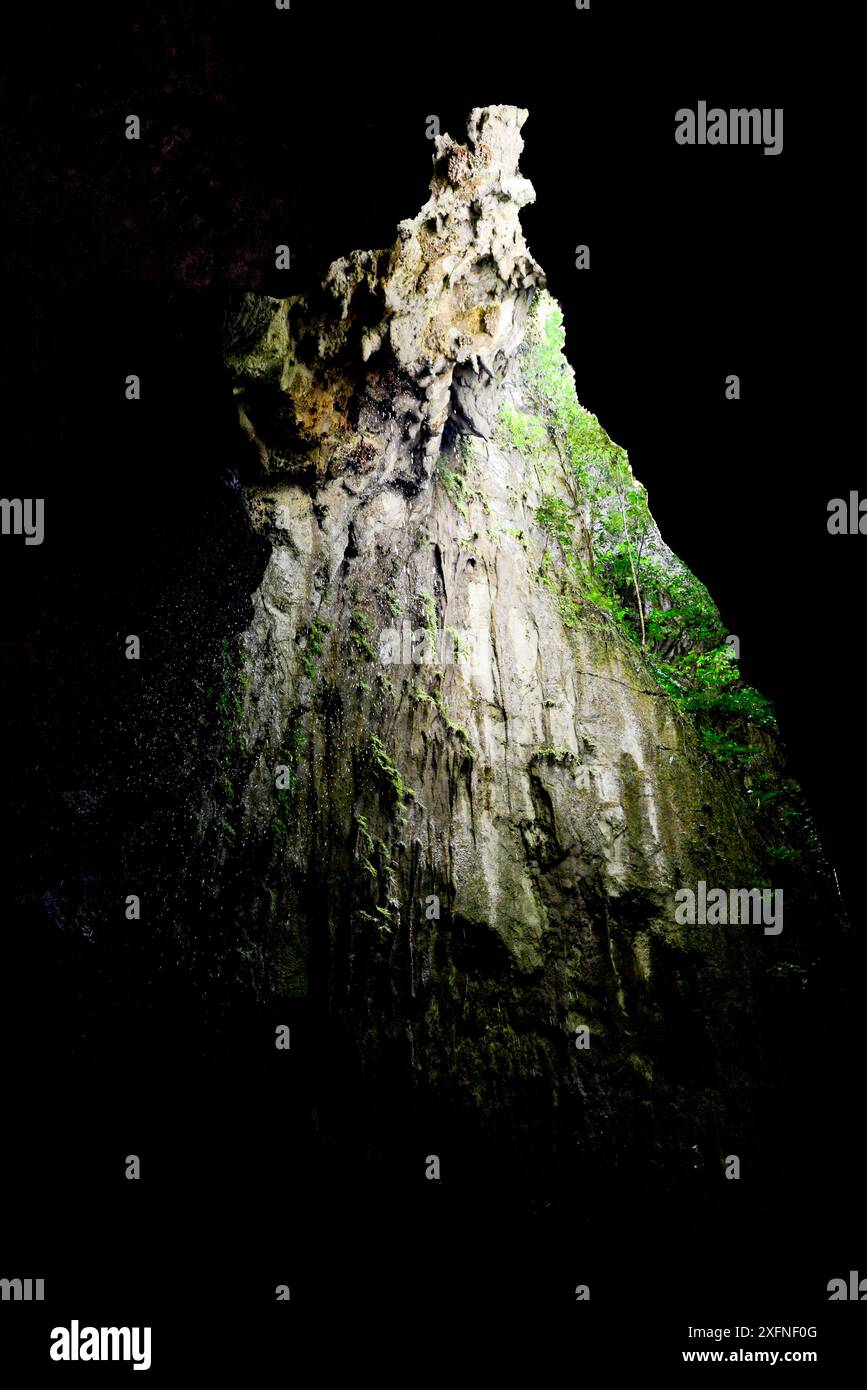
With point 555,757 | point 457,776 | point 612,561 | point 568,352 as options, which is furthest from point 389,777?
point 568,352

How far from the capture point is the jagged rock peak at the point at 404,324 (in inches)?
398

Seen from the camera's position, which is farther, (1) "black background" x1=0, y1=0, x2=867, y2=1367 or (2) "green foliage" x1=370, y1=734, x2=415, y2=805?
(2) "green foliage" x1=370, y1=734, x2=415, y2=805

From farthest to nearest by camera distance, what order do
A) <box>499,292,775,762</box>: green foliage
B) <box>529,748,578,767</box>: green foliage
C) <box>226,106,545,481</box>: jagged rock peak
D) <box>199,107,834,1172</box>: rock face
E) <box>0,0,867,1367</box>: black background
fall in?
<box>499,292,775,762</box>: green foliage, <box>529,748,578,767</box>: green foliage, <box>226,106,545,481</box>: jagged rock peak, <box>199,107,834,1172</box>: rock face, <box>0,0,867,1367</box>: black background

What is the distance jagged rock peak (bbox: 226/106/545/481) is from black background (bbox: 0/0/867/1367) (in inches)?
135

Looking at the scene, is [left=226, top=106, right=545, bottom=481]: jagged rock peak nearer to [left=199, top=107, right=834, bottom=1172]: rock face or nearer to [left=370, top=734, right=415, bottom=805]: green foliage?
[left=199, top=107, right=834, bottom=1172]: rock face

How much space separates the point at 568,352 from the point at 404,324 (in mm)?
7023

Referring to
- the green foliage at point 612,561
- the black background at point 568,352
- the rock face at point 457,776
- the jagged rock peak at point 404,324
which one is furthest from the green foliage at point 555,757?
the jagged rock peak at point 404,324

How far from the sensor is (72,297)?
15.1ft

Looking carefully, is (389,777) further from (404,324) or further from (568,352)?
(568,352)

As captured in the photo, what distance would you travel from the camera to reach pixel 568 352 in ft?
14.4

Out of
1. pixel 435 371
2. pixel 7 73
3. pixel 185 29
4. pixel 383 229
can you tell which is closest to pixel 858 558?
pixel 383 229

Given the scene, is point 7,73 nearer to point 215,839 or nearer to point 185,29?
point 185,29

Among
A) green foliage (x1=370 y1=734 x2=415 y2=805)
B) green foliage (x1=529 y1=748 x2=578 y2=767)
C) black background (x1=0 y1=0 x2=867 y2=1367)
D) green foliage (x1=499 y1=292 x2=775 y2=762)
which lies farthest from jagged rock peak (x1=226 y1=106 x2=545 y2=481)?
green foliage (x1=529 y1=748 x2=578 y2=767)

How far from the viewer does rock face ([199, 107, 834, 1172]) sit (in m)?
9.09
